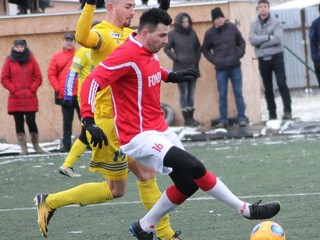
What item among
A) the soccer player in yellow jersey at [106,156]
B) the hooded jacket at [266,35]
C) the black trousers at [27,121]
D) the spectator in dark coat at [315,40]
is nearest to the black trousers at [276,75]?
the hooded jacket at [266,35]

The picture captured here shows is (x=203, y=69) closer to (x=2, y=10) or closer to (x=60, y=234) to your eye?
(x=2, y=10)

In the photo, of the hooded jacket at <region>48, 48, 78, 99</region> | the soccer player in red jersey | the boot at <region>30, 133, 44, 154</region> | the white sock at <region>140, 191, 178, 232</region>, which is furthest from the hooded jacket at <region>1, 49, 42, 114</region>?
the white sock at <region>140, 191, 178, 232</region>

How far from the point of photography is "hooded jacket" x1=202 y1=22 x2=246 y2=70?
19.5m

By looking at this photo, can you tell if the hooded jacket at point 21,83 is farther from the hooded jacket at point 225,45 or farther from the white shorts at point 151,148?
the white shorts at point 151,148

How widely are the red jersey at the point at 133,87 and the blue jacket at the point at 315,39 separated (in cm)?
1143

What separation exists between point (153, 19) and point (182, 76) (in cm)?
86

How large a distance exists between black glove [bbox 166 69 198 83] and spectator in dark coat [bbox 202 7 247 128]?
33.9ft

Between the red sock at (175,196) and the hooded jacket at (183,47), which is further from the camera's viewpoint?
the hooded jacket at (183,47)

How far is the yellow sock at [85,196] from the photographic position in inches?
360

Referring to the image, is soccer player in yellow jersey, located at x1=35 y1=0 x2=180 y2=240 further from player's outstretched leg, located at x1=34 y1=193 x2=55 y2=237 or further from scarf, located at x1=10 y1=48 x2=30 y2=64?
scarf, located at x1=10 y1=48 x2=30 y2=64

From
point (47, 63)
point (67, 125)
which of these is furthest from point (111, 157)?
point (47, 63)

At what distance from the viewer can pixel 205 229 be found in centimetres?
902

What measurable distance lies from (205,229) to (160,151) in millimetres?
1102

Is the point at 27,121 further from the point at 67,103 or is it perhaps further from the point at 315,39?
the point at 315,39
